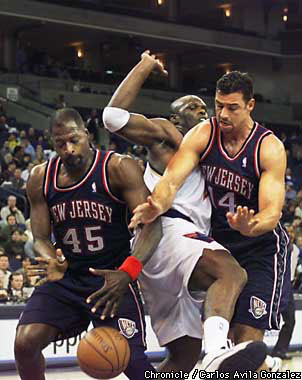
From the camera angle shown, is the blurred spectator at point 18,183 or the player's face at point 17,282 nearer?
the player's face at point 17,282

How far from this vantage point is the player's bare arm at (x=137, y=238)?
4926mm

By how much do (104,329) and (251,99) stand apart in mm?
1623

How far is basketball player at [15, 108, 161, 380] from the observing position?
5.11 meters

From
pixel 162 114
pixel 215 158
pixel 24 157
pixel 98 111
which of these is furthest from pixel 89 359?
pixel 162 114

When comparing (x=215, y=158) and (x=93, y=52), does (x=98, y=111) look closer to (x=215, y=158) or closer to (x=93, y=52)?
(x=93, y=52)

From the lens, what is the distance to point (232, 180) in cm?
523

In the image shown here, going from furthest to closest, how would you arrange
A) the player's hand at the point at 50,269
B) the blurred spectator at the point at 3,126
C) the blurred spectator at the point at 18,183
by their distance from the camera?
the blurred spectator at the point at 3,126 → the blurred spectator at the point at 18,183 → the player's hand at the point at 50,269

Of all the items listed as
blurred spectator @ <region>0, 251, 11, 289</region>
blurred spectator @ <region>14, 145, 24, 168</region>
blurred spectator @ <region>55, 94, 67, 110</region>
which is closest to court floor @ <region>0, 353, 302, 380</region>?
blurred spectator @ <region>0, 251, 11, 289</region>

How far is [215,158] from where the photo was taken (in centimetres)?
531

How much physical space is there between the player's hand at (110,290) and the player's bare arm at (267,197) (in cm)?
71

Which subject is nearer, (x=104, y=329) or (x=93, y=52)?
(x=104, y=329)

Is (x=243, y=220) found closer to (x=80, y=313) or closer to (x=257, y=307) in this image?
(x=257, y=307)

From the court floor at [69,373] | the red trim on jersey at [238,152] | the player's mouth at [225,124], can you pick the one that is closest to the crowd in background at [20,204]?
the court floor at [69,373]

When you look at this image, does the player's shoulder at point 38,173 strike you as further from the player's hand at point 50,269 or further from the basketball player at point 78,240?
the player's hand at point 50,269
